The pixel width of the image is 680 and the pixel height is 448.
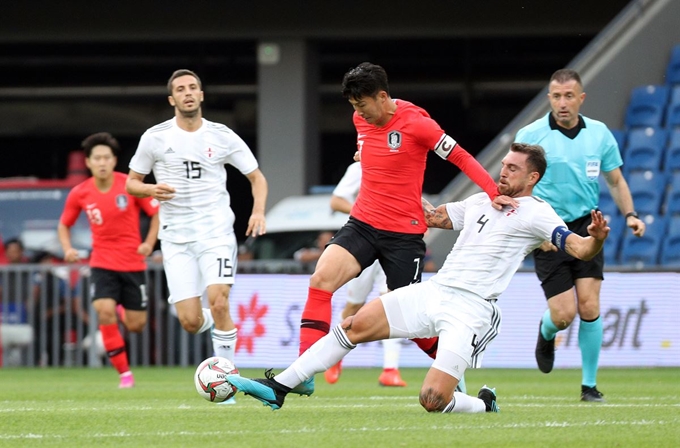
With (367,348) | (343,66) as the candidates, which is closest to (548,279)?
(367,348)

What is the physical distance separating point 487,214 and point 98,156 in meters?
5.87

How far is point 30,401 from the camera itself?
1016 centimetres

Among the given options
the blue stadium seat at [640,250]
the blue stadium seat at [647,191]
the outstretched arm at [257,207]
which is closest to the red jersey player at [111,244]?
the outstretched arm at [257,207]

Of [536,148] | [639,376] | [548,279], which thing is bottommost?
[639,376]

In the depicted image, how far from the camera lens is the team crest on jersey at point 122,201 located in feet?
42.5

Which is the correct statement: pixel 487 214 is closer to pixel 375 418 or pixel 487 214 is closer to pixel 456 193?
pixel 375 418

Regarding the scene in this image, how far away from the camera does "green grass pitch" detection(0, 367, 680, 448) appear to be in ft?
21.9

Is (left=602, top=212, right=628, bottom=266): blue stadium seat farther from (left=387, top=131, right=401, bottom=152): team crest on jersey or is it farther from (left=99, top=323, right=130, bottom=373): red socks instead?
(left=387, top=131, right=401, bottom=152): team crest on jersey

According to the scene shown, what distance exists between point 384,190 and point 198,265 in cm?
201

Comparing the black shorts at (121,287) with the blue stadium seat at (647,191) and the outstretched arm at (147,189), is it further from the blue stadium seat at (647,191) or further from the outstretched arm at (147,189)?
the blue stadium seat at (647,191)

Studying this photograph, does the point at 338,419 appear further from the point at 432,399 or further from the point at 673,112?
the point at 673,112

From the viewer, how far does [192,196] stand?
10.2m

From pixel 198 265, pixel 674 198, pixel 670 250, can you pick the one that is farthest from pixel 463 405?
pixel 674 198

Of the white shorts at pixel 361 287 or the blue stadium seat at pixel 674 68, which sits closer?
the white shorts at pixel 361 287
